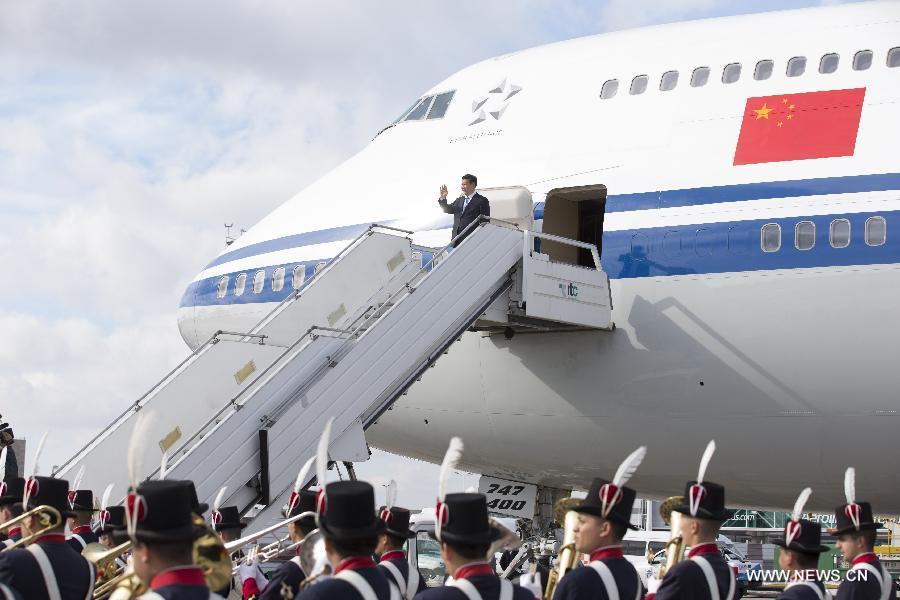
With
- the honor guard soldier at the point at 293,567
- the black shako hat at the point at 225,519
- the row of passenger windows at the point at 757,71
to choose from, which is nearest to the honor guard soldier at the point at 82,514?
the black shako hat at the point at 225,519

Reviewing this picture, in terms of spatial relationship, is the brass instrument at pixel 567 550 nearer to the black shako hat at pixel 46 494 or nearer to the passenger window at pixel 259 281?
the black shako hat at pixel 46 494

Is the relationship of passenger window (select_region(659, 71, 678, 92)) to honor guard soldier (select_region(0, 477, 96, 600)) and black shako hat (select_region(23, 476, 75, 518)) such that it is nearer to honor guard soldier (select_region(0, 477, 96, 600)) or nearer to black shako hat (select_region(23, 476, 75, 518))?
black shako hat (select_region(23, 476, 75, 518))

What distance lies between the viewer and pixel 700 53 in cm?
1620

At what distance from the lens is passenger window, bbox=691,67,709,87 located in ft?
52.4

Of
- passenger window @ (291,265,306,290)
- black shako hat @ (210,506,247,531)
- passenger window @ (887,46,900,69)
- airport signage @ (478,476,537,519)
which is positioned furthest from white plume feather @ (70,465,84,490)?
passenger window @ (887,46,900,69)

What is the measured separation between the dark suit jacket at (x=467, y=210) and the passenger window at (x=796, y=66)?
163 inches

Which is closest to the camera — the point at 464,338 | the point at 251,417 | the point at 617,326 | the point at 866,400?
the point at 251,417

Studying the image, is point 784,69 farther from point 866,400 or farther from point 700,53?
point 866,400

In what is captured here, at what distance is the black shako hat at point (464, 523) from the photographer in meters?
5.39

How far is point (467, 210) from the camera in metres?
15.5

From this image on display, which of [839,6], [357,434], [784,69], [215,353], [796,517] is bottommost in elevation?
[796,517]

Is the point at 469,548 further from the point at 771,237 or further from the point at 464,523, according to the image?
the point at 771,237

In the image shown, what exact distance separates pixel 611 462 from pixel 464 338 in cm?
254

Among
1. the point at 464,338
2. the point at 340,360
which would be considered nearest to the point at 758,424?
the point at 464,338
